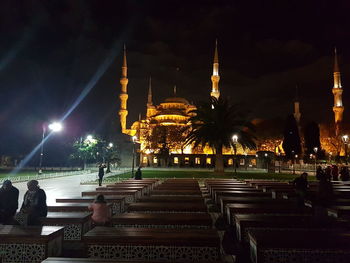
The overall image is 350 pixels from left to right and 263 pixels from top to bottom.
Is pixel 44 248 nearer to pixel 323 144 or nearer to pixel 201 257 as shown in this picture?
pixel 201 257

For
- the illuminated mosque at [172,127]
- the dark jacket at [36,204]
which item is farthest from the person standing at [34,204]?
the illuminated mosque at [172,127]

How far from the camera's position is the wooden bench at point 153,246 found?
548 cm

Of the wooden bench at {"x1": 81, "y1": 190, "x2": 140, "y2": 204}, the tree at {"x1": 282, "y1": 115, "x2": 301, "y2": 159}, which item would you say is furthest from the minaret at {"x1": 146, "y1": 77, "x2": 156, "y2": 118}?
the wooden bench at {"x1": 81, "y1": 190, "x2": 140, "y2": 204}

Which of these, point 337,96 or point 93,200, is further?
point 337,96

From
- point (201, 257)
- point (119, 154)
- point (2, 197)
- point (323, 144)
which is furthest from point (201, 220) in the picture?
point (323, 144)

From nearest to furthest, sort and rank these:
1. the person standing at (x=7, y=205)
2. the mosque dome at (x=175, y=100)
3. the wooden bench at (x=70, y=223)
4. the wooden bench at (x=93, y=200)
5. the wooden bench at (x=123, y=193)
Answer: the person standing at (x=7, y=205)
the wooden bench at (x=70, y=223)
the wooden bench at (x=93, y=200)
the wooden bench at (x=123, y=193)
the mosque dome at (x=175, y=100)

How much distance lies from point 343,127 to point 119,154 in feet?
156

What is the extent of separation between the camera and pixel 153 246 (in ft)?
18.2

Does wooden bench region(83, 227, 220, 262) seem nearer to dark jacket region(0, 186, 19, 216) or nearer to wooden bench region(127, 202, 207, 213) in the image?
dark jacket region(0, 186, 19, 216)

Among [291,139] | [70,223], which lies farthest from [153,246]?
[291,139]

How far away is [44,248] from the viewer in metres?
5.64

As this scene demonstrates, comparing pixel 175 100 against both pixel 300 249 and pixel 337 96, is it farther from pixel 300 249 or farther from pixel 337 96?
pixel 300 249

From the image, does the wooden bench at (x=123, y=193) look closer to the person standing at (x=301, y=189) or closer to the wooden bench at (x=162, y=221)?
the wooden bench at (x=162, y=221)

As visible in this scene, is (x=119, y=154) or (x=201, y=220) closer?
(x=201, y=220)
